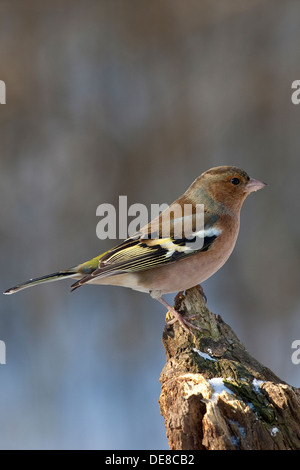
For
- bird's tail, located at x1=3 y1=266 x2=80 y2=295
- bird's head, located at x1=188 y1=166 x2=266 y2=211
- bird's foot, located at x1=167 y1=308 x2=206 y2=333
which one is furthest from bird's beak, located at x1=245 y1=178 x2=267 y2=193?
bird's tail, located at x1=3 y1=266 x2=80 y2=295

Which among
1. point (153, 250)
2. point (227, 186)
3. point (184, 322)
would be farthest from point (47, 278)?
point (227, 186)

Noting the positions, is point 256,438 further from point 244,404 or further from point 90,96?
point 90,96

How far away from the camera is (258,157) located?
477 centimetres

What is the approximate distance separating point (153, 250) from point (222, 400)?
3.54ft

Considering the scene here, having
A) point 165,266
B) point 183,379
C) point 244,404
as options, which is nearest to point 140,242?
point 165,266

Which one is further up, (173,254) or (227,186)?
(227,186)

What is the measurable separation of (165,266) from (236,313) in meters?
1.92

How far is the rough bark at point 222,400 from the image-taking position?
1.83 metres

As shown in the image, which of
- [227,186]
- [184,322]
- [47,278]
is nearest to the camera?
[184,322]

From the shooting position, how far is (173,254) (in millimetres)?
2777

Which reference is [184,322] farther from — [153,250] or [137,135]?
[137,135]

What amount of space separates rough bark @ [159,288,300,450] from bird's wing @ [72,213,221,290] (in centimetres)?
47

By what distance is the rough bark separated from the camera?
183 cm

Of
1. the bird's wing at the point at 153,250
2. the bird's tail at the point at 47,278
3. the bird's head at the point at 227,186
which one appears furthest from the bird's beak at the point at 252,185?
the bird's tail at the point at 47,278
